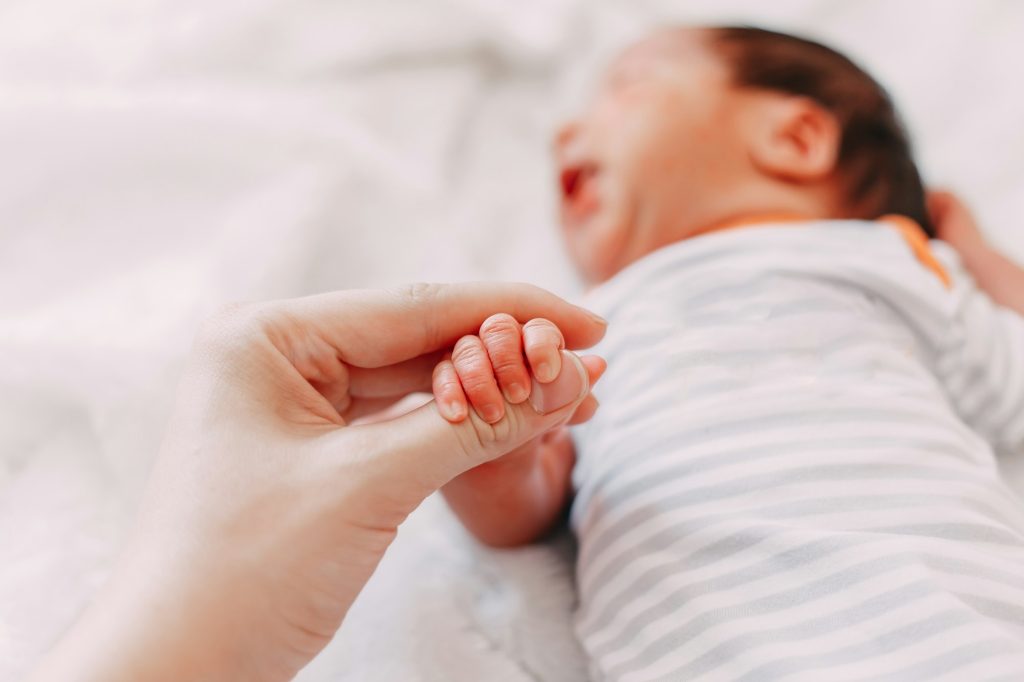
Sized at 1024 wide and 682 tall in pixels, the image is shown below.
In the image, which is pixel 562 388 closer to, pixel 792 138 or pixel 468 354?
pixel 468 354

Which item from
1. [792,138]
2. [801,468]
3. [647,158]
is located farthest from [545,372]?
[792,138]

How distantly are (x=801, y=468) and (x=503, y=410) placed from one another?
0.95 feet

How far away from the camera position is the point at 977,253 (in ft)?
3.74

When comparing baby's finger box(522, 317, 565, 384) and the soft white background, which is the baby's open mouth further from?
baby's finger box(522, 317, 565, 384)

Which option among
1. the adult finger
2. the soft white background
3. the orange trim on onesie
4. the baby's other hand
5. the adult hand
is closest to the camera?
the adult hand

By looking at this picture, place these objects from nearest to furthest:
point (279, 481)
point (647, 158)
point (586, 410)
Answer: point (279, 481) < point (586, 410) < point (647, 158)

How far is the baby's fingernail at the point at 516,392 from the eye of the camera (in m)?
0.71

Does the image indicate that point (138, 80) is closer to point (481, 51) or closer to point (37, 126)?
point (37, 126)

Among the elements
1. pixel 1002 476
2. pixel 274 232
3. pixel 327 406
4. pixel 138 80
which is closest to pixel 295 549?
pixel 327 406

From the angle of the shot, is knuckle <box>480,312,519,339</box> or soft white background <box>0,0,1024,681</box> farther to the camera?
soft white background <box>0,0,1024,681</box>

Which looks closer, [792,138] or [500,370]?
[500,370]

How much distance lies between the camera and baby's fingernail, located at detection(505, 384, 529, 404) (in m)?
0.71

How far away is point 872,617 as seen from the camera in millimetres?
734

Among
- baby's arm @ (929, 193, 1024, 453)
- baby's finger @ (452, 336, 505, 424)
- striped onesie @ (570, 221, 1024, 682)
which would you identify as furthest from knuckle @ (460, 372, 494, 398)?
baby's arm @ (929, 193, 1024, 453)
